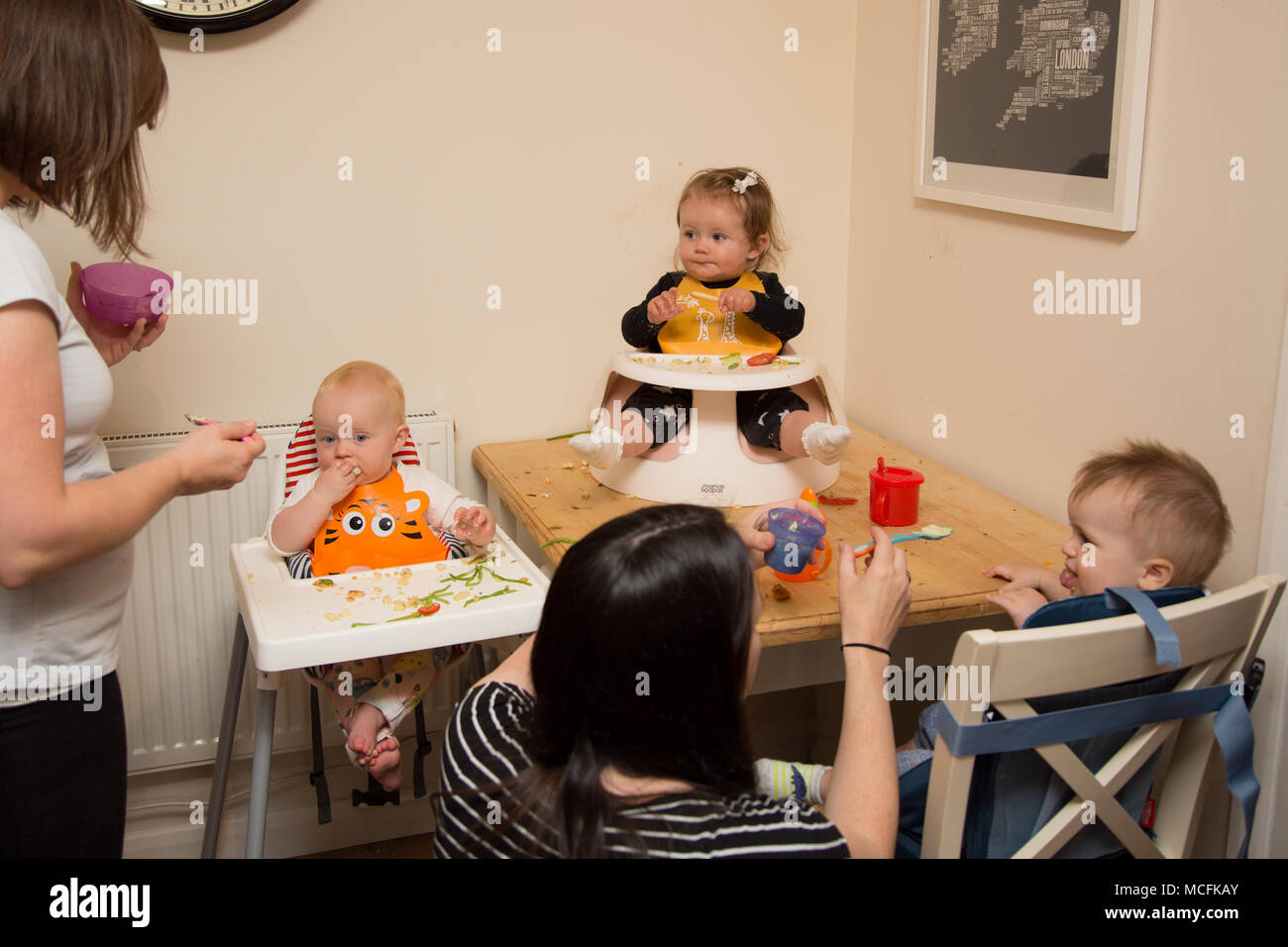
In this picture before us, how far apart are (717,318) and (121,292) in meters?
0.95

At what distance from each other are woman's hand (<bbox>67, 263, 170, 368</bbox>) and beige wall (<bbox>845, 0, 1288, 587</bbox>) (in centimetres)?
130

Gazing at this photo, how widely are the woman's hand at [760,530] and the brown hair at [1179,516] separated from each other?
386 millimetres

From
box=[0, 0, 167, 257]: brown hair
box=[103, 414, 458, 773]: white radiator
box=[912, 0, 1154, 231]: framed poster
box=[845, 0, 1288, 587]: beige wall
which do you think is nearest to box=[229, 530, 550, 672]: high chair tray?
box=[103, 414, 458, 773]: white radiator

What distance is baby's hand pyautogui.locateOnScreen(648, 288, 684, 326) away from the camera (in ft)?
6.15

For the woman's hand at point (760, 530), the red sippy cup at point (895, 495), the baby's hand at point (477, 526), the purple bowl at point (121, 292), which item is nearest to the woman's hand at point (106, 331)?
the purple bowl at point (121, 292)

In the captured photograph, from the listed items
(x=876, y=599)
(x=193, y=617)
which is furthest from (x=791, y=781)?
(x=193, y=617)

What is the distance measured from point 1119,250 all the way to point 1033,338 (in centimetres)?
23

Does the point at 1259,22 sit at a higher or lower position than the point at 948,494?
higher

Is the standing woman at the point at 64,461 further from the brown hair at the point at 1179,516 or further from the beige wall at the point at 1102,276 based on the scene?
Result: the beige wall at the point at 1102,276

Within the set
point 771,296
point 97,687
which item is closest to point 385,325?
point 771,296

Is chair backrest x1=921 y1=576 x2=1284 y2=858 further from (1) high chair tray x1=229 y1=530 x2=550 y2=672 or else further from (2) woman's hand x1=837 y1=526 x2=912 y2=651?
(1) high chair tray x1=229 y1=530 x2=550 y2=672
